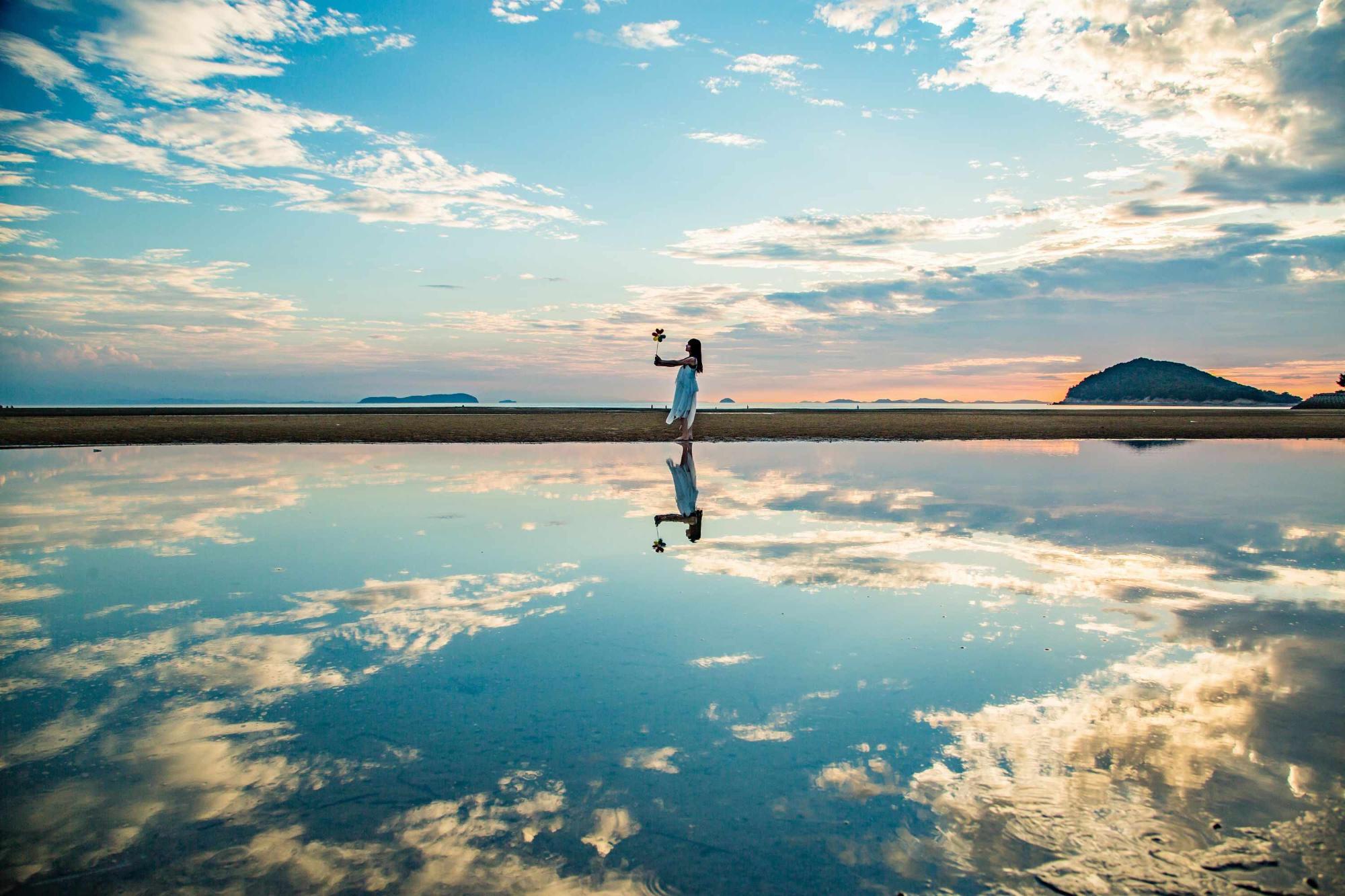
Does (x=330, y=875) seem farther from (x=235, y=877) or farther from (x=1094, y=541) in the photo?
(x=1094, y=541)

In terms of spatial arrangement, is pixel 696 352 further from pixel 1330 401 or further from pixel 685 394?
pixel 1330 401

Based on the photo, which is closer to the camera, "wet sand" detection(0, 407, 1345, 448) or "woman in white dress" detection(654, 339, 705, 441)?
"woman in white dress" detection(654, 339, 705, 441)

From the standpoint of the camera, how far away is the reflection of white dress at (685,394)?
80.2ft

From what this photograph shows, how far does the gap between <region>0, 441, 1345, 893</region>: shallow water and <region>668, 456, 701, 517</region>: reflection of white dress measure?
182 cm

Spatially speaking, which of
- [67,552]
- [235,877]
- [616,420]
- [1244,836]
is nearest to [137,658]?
[235,877]

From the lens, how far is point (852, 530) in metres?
12.2

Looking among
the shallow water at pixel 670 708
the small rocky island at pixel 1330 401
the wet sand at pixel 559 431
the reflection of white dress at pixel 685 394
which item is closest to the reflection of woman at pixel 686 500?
the shallow water at pixel 670 708

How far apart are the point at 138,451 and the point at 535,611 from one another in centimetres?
2909

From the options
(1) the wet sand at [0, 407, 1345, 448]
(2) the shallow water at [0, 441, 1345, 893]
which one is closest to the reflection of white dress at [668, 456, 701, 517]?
(2) the shallow water at [0, 441, 1345, 893]

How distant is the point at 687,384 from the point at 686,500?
9.89 meters

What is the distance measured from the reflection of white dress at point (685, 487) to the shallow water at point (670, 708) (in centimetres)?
182

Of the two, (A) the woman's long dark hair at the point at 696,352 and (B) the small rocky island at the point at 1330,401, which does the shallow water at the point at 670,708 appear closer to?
(A) the woman's long dark hair at the point at 696,352

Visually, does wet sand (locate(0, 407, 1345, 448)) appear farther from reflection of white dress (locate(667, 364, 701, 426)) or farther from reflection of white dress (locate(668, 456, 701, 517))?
reflection of white dress (locate(668, 456, 701, 517))

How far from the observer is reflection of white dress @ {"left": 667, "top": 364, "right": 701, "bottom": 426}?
24.5 m
